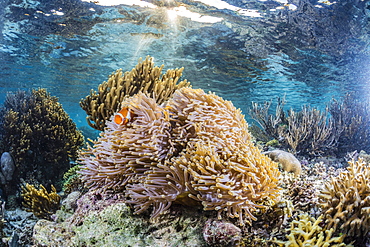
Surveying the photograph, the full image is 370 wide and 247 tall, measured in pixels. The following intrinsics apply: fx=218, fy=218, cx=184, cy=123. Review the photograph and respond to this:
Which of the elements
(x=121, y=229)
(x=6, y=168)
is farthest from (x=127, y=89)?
(x=6, y=168)

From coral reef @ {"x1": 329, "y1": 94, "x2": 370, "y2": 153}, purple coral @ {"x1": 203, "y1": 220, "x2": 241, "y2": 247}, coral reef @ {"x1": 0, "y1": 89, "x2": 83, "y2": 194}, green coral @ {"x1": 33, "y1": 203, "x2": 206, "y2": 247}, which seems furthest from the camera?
coral reef @ {"x1": 329, "y1": 94, "x2": 370, "y2": 153}

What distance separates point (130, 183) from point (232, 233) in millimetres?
1483

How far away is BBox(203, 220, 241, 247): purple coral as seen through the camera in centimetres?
208

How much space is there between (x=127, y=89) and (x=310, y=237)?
385 cm

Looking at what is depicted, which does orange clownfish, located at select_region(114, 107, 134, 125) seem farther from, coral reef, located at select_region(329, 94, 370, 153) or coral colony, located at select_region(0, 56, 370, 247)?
coral reef, located at select_region(329, 94, 370, 153)

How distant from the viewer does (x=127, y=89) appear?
4.52 metres

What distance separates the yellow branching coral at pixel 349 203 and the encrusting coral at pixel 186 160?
0.52 m

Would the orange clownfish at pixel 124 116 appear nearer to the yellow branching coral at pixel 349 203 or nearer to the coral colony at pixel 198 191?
the coral colony at pixel 198 191

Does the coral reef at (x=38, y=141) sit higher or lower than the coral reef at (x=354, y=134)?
lower

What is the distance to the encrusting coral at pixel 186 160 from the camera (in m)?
2.24

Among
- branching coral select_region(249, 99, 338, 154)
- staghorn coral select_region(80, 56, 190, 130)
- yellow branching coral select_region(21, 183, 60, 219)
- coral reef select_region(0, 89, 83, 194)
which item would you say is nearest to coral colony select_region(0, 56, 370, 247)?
staghorn coral select_region(80, 56, 190, 130)

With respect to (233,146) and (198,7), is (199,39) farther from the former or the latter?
(233,146)

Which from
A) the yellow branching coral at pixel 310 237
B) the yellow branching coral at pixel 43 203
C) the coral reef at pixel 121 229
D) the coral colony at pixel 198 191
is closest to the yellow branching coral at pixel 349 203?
the coral colony at pixel 198 191

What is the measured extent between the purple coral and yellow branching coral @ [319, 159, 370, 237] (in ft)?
2.88
